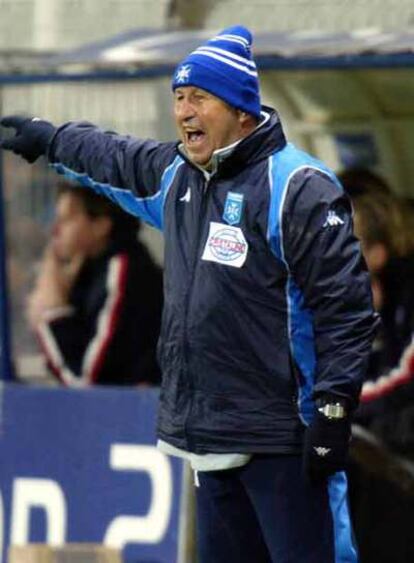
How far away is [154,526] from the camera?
740cm

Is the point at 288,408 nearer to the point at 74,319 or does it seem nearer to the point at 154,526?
the point at 154,526

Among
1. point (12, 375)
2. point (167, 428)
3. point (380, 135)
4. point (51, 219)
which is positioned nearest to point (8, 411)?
point (12, 375)

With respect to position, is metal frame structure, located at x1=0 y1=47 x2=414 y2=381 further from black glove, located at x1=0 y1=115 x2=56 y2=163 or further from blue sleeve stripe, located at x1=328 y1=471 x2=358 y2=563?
blue sleeve stripe, located at x1=328 y1=471 x2=358 y2=563

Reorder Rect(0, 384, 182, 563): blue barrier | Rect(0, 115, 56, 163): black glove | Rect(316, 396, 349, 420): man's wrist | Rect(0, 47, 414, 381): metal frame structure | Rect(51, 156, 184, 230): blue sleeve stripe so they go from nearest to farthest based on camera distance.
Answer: Rect(316, 396, 349, 420): man's wrist → Rect(51, 156, 184, 230): blue sleeve stripe → Rect(0, 115, 56, 163): black glove → Rect(0, 47, 414, 381): metal frame structure → Rect(0, 384, 182, 563): blue barrier

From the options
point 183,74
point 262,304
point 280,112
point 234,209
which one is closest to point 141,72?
point 280,112

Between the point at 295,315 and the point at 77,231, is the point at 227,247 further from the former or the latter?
the point at 77,231

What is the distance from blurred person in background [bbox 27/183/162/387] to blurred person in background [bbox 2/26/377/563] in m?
2.58

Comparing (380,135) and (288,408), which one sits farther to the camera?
(380,135)

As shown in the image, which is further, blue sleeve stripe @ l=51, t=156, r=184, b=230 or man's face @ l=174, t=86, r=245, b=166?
blue sleeve stripe @ l=51, t=156, r=184, b=230

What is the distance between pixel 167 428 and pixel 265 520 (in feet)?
1.18

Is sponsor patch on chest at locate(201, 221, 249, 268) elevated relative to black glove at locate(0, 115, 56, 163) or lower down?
lower down

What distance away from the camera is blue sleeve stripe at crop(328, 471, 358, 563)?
5.40 metres

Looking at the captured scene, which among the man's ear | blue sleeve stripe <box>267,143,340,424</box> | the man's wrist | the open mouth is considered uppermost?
the man's ear

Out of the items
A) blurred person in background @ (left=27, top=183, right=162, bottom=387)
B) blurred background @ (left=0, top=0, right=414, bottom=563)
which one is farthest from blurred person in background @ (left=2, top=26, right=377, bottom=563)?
blurred person in background @ (left=27, top=183, right=162, bottom=387)
